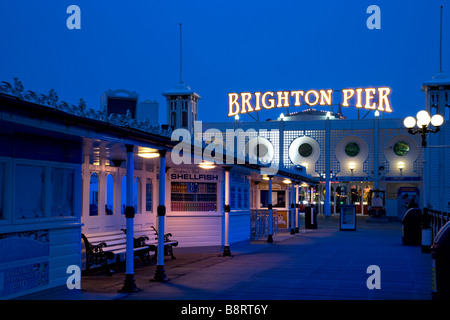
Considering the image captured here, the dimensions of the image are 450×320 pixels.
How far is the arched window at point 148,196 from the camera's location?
1648cm

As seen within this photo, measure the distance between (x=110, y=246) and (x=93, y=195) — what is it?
1317 mm

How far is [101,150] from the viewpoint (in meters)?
11.6

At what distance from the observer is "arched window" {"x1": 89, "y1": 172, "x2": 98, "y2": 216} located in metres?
13.3

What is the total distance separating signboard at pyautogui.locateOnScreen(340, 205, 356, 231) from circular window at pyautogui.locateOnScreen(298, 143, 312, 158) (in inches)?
815

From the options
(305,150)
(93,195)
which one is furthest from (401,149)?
(93,195)

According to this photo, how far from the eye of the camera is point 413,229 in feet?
69.3

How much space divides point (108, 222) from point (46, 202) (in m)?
4.50

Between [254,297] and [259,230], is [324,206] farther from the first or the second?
[254,297]

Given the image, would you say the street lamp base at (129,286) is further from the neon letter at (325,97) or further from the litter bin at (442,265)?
the neon letter at (325,97)

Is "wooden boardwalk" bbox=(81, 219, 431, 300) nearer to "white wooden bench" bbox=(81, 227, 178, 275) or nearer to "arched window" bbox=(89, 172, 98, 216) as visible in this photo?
"white wooden bench" bbox=(81, 227, 178, 275)

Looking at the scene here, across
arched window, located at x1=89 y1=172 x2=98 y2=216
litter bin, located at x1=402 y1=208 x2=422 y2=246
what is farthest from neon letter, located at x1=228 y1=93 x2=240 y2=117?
arched window, located at x1=89 y1=172 x2=98 y2=216

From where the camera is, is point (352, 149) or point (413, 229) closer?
point (413, 229)

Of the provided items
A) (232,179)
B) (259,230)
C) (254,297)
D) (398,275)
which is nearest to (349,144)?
(259,230)

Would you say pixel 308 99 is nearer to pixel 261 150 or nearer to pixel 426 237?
pixel 261 150
